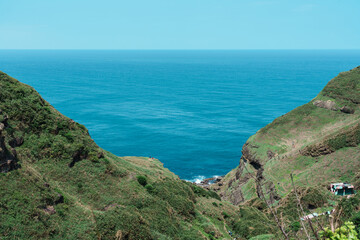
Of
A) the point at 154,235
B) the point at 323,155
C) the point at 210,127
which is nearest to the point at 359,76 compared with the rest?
the point at 323,155

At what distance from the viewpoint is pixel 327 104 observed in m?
102

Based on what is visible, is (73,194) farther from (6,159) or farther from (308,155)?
(308,155)

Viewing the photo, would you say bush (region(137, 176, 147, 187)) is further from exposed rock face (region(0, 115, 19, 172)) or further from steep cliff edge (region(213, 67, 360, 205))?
steep cliff edge (region(213, 67, 360, 205))

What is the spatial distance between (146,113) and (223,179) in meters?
81.5

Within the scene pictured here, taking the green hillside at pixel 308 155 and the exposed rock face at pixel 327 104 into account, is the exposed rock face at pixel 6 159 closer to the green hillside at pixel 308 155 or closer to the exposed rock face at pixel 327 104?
the green hillside at pixel 308 155

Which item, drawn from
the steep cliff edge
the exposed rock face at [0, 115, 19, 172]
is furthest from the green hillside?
the exposed rock face at [0, 115, 19, 172]

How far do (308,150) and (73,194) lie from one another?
204ft

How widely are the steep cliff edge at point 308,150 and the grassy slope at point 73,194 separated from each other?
74.3 ft

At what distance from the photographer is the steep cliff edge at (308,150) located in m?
71.1

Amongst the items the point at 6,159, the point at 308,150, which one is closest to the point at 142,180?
the point at 6,159

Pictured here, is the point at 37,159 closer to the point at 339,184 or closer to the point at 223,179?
the point at 339,184

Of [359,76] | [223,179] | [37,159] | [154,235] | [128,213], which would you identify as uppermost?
[359,76]

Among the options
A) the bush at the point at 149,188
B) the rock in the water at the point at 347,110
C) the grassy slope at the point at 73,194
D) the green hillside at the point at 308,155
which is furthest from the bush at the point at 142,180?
the rock in the water at the point at 347,110

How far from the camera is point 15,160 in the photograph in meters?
35.2
